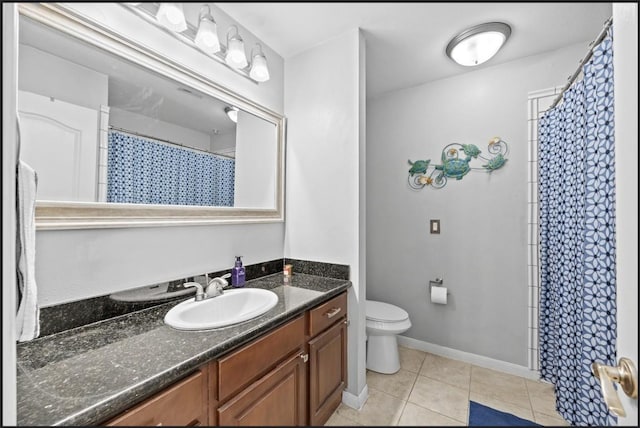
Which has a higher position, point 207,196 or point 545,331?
point 207,196

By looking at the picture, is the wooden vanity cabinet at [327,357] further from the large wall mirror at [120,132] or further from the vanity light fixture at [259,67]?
the vanity light fixture at [259,67]

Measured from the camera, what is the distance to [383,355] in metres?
1.91

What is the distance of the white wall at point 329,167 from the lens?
1.56m

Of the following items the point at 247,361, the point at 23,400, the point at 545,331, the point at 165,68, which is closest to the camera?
the point at 23,400

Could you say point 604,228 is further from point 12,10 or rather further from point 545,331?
point 12,10

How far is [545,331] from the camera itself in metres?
1.59

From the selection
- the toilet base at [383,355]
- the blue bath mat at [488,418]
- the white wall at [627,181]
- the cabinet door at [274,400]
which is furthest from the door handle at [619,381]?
the toilet base at [383,355]

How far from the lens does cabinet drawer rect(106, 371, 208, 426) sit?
2.09ft

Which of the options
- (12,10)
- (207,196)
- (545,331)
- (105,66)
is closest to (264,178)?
(207,196)

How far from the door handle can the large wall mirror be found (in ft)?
4.76

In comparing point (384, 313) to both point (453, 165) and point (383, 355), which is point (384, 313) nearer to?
point (383, 355)

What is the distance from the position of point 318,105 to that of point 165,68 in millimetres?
829

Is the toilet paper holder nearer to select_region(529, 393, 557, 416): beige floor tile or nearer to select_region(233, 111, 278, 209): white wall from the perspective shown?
select_region(529, 393, 557, 416): beige floor tile

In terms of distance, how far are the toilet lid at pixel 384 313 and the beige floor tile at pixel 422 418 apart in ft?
5.04
